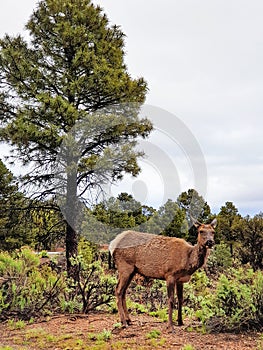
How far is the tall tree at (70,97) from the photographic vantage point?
15.2 m

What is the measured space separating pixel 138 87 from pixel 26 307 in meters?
9.72

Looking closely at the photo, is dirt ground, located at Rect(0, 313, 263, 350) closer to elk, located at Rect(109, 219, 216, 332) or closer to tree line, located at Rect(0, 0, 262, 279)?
elk, located at Rect(109, 219, 216, 332)

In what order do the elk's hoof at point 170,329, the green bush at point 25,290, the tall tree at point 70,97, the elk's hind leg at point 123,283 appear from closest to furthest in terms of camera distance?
the elk's hoof at point 170,329, the elk's hind leg at point 123,283, the green bush at point 25,290, the tall tree at point 70,97

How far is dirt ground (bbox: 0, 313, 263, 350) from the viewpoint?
22.3 feet

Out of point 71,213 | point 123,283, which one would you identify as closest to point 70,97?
point 71,213

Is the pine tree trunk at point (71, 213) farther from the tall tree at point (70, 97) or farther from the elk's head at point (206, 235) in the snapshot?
the elk's head at point (206, 235)

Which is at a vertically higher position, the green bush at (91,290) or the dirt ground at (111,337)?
the green bush at (91,290)

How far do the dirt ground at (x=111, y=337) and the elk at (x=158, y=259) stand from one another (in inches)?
13.5

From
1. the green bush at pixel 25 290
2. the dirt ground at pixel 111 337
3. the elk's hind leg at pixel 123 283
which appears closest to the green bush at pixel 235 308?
the dirt ground at pixel 111 337

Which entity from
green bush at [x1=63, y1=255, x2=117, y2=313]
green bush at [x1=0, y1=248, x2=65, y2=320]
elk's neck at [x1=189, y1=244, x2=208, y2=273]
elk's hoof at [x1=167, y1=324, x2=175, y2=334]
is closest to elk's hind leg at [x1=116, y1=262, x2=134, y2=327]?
elk's hoof at [x1=167, y1=324, x2=175, y2=334]

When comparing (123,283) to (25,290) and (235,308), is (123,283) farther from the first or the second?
(25,290)

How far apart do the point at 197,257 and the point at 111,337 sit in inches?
76.9

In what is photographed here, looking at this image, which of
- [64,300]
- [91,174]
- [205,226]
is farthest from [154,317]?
[91,174]

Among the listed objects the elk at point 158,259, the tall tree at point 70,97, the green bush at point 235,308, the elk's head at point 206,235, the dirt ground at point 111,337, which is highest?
the tall tree at point 70,97
